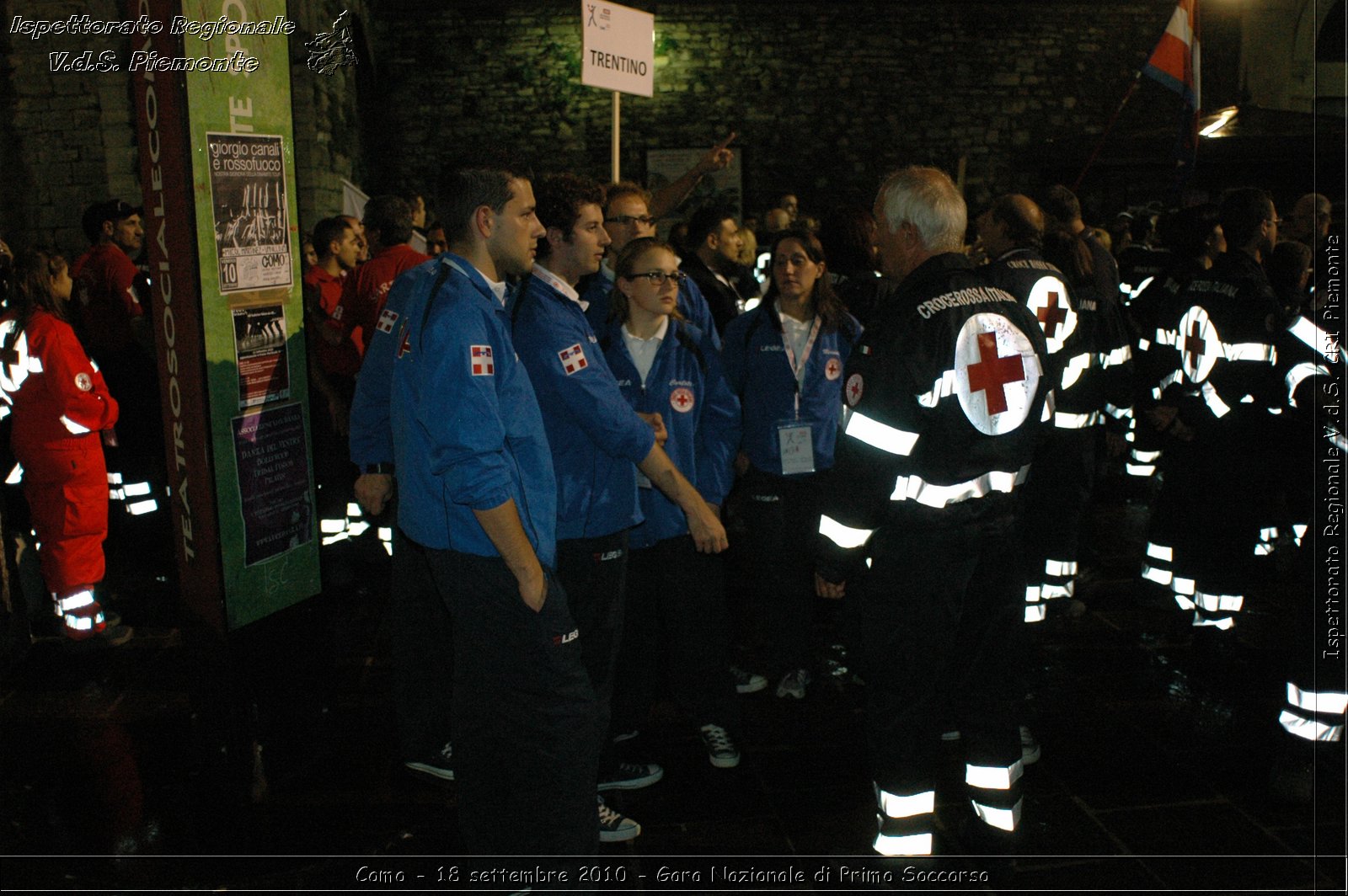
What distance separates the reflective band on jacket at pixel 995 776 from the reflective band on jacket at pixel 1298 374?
1759 millimetres

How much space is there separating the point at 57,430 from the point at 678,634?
10.1ft

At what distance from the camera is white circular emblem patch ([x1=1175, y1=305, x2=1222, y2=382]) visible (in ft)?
15.0

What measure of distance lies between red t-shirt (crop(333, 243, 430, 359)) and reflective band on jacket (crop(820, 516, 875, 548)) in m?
2.90

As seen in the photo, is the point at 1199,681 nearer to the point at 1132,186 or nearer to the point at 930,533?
the point at 930,533

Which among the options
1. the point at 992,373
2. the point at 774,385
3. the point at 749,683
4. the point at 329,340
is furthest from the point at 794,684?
the point at 329,340

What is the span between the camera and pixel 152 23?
2.78 m

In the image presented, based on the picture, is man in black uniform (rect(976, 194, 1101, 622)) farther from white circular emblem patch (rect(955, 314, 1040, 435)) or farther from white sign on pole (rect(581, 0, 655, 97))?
white sign on pole (rect(581, 0, 655, 97))

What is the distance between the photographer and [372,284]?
5090 millimetres

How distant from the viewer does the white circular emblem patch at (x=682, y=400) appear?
359 centimetres

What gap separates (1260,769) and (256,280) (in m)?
3.79

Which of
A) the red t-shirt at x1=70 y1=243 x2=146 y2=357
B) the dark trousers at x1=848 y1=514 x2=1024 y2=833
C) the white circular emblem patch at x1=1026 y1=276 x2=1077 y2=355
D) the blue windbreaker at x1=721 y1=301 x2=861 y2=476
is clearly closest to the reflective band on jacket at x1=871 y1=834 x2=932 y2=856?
the dark trousers at x1=848 y1=514 x2=1024 y2=833

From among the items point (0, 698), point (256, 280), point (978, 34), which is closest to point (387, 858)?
point (256, 280)

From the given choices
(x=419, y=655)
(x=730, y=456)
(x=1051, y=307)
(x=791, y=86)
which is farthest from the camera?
(x=791, y=86)

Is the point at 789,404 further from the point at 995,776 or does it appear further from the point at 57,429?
the point at 57,429
